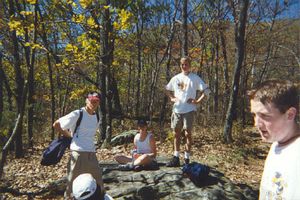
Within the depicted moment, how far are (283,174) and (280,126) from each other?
226 millimetres

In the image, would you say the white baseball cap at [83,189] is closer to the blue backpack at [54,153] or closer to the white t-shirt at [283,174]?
the white t-shirt at [283,174]

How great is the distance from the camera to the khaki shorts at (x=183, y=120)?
6.51m

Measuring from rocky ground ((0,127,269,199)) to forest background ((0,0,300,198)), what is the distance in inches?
16.1

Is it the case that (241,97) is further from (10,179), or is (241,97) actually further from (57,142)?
(57,142)

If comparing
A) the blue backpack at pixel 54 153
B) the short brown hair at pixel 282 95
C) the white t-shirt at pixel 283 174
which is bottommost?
the blue backpack at pixel 54 153

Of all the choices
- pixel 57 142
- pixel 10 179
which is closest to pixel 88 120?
pixel 57 142

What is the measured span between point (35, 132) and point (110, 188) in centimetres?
1037

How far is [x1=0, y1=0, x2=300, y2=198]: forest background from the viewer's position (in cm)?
768

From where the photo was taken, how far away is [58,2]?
7.73 metres

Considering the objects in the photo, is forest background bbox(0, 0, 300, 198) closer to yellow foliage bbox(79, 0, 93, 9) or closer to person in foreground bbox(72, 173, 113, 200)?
yellow foliage bbox(79, 0, 93, 9)

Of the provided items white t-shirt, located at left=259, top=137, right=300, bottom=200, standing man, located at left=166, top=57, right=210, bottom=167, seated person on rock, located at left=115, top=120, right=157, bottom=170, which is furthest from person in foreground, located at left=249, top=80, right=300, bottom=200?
seated person on rock, located at left=115, top=120, right=157, bottom=170

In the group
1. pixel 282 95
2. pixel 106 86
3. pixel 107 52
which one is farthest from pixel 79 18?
pixel 282 95

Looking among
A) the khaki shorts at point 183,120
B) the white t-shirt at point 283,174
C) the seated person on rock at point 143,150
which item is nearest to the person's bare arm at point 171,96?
the khaki shorts at point 183,120

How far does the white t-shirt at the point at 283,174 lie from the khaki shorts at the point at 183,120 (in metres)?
4.74
